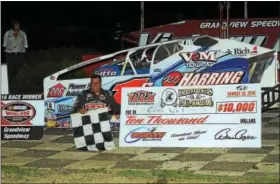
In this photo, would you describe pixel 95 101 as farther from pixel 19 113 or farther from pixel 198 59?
pixel 198 59

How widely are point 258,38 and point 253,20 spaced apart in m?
0.53

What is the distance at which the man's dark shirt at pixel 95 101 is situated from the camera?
28.8 ft

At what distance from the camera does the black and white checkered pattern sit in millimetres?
8195

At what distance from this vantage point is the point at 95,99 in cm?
887

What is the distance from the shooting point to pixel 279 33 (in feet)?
44.1

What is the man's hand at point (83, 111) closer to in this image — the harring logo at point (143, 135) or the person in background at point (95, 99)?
the person in background at point (95, 99)

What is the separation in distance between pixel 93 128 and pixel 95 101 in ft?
2.45

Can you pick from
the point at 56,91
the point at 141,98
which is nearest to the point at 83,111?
the point at 141,98

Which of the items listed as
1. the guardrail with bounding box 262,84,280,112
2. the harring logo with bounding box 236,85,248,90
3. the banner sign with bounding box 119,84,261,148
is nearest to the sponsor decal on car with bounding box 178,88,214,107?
the banner sign with bounding box 119,84,261,148

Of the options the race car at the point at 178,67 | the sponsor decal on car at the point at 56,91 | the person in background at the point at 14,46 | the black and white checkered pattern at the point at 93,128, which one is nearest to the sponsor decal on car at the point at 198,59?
the race car at the point at 178,67

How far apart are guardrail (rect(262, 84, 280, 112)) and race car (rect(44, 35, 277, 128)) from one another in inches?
9.9

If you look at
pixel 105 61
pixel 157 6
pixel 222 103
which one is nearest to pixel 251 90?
pixel 222 103

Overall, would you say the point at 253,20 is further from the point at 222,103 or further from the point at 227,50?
the point at 222,103

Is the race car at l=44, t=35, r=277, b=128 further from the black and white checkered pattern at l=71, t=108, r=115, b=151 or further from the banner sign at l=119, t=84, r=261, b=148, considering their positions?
the black and white checkered pattern at l=71, t=108, r=115, b=151
